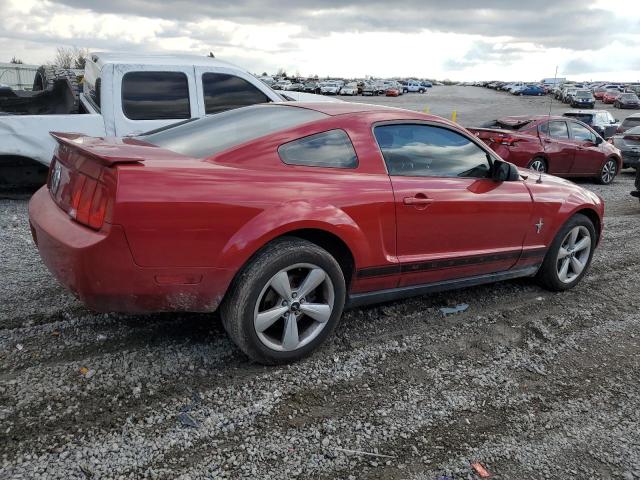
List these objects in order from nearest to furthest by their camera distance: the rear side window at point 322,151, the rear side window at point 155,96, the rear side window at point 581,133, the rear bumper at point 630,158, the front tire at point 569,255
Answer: the rear side window at point 322,151
the front tire at point 569,255
the rear side window at point 155,96
the rear side window at point 581,133
the rear bumper at point 630,158

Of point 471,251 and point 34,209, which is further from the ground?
point 34,209

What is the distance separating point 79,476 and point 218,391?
0.86 meters

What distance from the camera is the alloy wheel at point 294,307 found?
Result: 10.5ft

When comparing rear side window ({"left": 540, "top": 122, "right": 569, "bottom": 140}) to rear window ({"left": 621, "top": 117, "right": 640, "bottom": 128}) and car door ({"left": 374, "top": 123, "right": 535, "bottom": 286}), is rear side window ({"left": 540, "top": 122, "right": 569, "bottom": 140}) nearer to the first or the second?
rear window ({"left": 621, "top": 117, "right": 640, "bottom": 128})

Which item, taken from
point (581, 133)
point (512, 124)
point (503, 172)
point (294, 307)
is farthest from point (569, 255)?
point (581, 133)

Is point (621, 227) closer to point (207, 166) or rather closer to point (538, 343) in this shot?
point (538, 343)

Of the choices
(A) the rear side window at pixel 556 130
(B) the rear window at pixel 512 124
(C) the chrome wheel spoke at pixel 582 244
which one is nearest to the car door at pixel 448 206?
(C) the chrome wheel spoke at pixel 582 244

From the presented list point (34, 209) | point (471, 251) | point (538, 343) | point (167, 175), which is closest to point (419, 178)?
point (471, 251)

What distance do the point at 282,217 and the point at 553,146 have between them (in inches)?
394

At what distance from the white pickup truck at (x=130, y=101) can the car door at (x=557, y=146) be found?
21.1 ft

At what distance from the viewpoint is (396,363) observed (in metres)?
3.53

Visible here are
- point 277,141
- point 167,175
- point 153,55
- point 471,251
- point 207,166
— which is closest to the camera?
point 167,175

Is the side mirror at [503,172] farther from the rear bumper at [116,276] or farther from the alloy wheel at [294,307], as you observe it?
the rear bumper at [116,276]

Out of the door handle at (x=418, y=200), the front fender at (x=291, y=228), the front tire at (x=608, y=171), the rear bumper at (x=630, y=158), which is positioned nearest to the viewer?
the front fender at (x=291, y=228)
